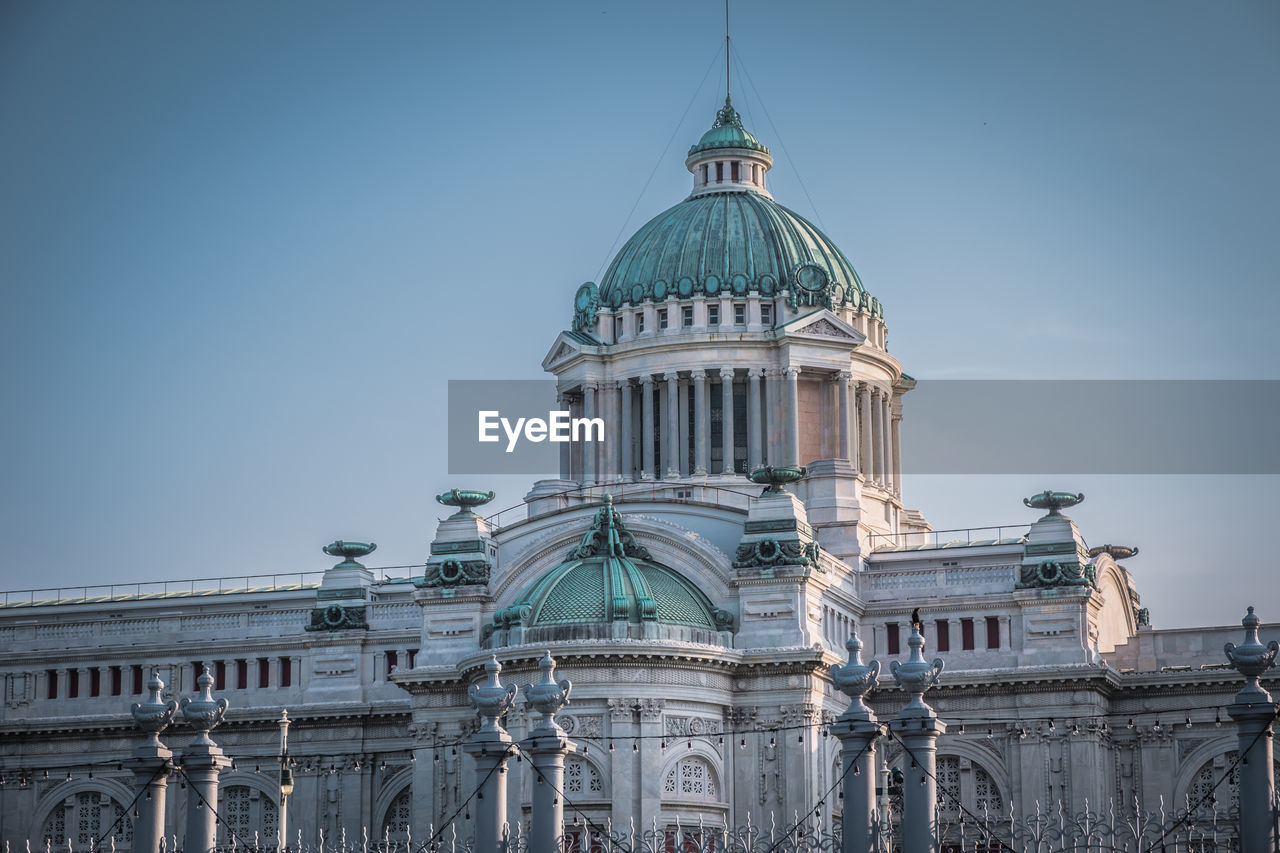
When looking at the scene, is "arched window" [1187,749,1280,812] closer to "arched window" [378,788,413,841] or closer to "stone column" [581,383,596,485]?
"stone column" [581,383,596,485]

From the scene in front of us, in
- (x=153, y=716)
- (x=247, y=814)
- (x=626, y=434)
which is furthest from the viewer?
(x=626, y=434)

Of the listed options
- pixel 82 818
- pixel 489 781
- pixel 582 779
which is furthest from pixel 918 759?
pixel 82 818

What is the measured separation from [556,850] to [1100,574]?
4542cm

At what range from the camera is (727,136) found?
103m

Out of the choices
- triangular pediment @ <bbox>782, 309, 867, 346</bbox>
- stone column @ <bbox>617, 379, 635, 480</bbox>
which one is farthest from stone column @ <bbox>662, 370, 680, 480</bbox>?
triangular pediment @ <bbox>782, 309, 867, 346</bbox>

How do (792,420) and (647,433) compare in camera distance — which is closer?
(792,420)

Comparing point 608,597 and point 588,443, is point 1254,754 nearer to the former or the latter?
point 608,597

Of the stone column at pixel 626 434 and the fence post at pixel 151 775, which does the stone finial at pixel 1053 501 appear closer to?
the stone column at pixel 626 434

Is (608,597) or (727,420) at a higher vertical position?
(727,420)

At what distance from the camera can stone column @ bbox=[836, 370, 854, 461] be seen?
9488 cm

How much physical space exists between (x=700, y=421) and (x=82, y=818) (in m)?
31.3

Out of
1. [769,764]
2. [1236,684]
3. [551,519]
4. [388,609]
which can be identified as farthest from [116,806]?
[1236,684]

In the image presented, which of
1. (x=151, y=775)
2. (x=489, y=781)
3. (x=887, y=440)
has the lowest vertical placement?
(x=489, y=781)

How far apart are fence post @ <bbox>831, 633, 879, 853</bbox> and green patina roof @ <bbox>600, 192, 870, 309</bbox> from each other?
4991 cm
